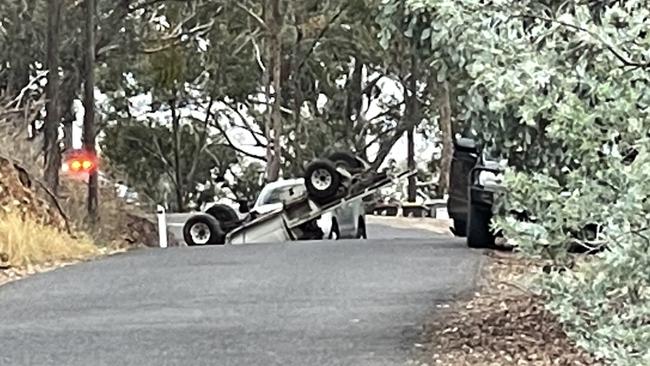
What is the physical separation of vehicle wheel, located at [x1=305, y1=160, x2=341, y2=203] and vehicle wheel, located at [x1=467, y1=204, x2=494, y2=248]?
4872mm

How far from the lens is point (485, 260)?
14.5m

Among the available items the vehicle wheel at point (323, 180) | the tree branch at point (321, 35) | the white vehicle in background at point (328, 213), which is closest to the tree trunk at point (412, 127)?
the tree branch at point (321, 35)

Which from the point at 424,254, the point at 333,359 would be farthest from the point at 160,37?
the point at 333,359

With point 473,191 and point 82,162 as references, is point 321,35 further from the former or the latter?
point 473,191

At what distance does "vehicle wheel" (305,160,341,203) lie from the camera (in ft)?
68.3

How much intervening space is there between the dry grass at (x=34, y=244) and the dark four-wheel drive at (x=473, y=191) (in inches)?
194

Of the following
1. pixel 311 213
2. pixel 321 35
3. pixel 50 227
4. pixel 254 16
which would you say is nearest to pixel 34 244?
pixel 50 227

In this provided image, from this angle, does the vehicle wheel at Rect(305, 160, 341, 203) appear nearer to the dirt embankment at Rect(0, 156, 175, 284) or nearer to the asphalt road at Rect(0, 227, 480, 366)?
the dirt embankment at Rect(0, 156, 175, 284)

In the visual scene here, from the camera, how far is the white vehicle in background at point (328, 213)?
73.4 feet

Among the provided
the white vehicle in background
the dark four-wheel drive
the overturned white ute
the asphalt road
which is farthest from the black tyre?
the asphalt road

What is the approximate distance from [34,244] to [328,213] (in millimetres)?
6392

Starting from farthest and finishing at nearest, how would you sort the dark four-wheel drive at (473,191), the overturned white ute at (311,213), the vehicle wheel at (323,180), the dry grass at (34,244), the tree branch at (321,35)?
the tree branch at (321,35) < the overturned white ute at (311,213) < the vehicle wheel at (323,180) < the dry grass at (34,244) < the dark four-wheel drive at (473,191)

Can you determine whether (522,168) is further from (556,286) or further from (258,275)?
(258,275)

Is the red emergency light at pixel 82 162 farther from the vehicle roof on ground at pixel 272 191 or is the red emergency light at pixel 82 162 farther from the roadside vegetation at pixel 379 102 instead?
the vehicle roof on ground at pixel 272 191
